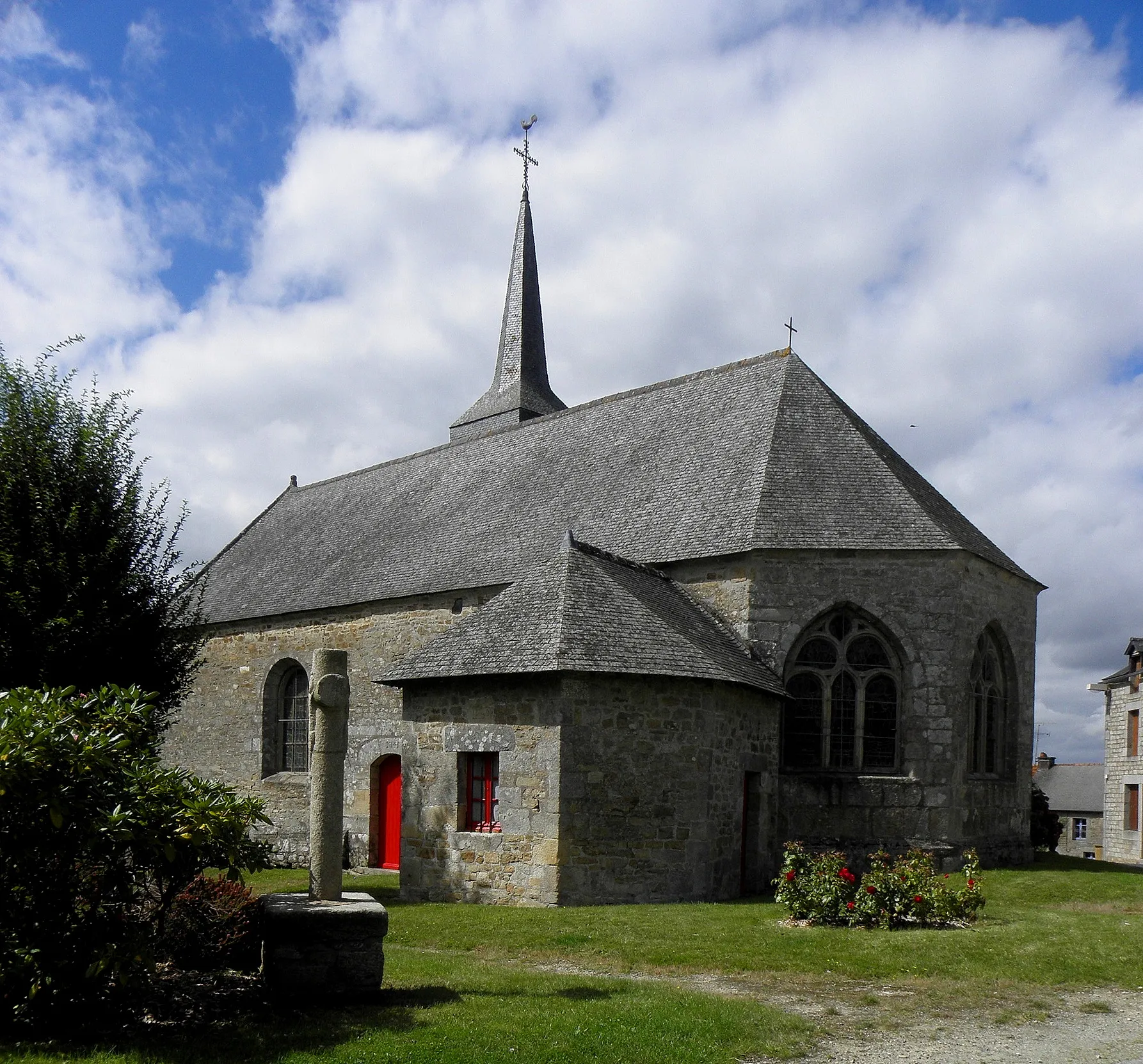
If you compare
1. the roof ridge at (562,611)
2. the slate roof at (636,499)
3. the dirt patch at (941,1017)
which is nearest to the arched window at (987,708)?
the slate roof at (636,499)

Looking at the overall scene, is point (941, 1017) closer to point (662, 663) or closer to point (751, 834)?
point (662, 663)

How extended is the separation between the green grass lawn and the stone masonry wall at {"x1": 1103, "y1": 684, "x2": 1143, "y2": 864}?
80.2 feet

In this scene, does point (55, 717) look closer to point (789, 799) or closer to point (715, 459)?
point (789, 799)

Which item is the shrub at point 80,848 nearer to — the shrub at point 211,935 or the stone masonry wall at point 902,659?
the shrub at point 211,935

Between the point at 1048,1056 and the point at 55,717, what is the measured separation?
22.5 feet

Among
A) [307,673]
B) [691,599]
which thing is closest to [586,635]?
[691,599]

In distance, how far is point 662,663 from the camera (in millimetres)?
14805

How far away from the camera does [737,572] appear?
17703mm

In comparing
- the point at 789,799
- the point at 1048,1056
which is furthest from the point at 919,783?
the point at 1048,1056

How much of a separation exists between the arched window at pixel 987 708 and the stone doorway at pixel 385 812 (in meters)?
10.2

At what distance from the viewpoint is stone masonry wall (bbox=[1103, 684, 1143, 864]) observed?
119ft

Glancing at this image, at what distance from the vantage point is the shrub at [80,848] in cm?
702

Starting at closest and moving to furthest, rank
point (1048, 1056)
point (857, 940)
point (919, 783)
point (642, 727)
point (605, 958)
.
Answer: point (1048, 1056)
point (605, 958)
point (857, 940)
point (642, 727)
point (919, 783)

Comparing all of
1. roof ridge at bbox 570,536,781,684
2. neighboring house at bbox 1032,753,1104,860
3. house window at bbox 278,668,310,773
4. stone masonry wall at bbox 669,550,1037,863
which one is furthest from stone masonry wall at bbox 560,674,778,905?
neighboring house at bbox 1032,753,1104,860
